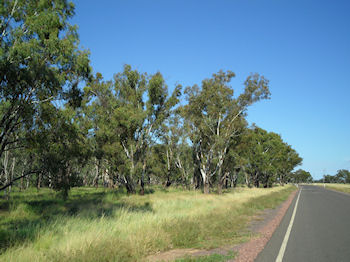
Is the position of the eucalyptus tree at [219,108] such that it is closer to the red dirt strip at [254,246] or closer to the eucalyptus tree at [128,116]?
the eucalyptus tree at [128,116]

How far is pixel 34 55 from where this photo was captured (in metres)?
9.14

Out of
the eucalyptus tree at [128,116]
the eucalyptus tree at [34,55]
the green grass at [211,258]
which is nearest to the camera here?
the green grass at [211,258]

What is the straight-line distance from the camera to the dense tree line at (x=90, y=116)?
32.1 ft

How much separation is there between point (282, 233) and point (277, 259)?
11.6ft

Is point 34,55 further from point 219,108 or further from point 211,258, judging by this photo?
point 219,108

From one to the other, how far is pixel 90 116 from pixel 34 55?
16867 mm

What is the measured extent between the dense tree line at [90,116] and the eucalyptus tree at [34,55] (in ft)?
0.12

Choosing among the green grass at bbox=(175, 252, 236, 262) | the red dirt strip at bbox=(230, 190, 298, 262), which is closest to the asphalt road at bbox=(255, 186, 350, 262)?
the red dirt strip at bbox=(230, 190, 298, 262)

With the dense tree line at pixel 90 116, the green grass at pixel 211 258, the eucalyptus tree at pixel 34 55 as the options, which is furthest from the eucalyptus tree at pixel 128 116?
the green grass at pixel 211 258

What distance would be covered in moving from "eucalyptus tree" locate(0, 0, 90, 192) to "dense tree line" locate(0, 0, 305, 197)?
37 millimetres

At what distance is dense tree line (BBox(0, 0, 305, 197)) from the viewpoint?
9797 mm

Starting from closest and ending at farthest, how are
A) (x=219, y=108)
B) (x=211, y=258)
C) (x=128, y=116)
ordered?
(x=211, y=258), (x=128, y=116), (x=219, y=108)

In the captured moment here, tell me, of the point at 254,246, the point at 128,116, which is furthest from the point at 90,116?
the point at 254,246

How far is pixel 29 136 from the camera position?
477 inches
